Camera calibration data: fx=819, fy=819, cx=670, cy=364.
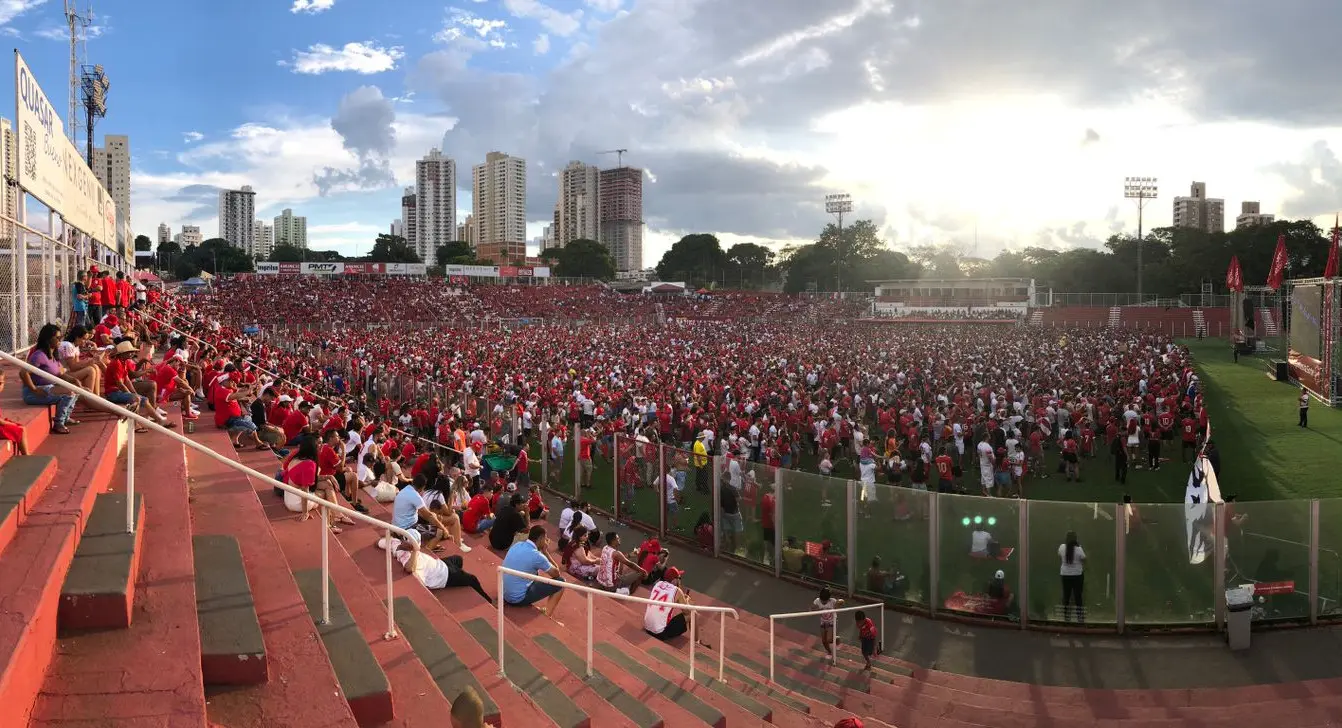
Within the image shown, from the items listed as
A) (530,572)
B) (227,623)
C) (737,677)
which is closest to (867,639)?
(737,677)

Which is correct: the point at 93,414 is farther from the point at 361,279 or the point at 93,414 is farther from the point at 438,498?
the point at 361,279

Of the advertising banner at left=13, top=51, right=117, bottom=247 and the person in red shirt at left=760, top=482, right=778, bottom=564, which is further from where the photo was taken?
the person in red shirt at left=760, top=482, right=778, bottom=564

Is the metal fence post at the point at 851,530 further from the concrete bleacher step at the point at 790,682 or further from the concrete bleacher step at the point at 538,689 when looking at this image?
the concrete bleacher step at the point at 538,689

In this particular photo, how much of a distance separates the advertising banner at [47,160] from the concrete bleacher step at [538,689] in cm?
866

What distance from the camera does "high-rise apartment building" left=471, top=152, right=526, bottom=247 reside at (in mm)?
193750

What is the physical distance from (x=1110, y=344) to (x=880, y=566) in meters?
33.0

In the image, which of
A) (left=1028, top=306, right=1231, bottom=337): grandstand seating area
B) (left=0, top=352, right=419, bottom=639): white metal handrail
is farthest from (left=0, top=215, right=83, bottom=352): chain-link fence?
(left=1028, top=306, right=1231, bottom=337): grandstand seating area

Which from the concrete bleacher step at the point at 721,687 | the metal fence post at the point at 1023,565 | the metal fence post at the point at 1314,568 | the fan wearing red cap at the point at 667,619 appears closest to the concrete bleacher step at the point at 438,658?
the concrete bleacher step at the point at 721,687

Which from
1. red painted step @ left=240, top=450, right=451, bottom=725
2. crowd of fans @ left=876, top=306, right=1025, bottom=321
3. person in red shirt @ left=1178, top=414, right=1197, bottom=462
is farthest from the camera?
crowd of fans @ left=876, top=306, right=1025, bottom=321

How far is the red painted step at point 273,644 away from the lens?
3.65 m

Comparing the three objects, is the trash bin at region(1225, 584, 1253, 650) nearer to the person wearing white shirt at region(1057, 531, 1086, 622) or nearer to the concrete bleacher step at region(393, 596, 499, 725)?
the person wearing white shirt at region(1057, 531, 1086, 622)

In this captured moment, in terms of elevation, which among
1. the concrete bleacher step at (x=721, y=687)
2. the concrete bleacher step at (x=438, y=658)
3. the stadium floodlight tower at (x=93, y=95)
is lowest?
the concrete bleacher step at (x=721, y=687)

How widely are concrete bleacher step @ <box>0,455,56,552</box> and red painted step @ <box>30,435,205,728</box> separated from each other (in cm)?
60

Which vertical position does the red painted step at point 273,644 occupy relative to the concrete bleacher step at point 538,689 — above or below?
above
